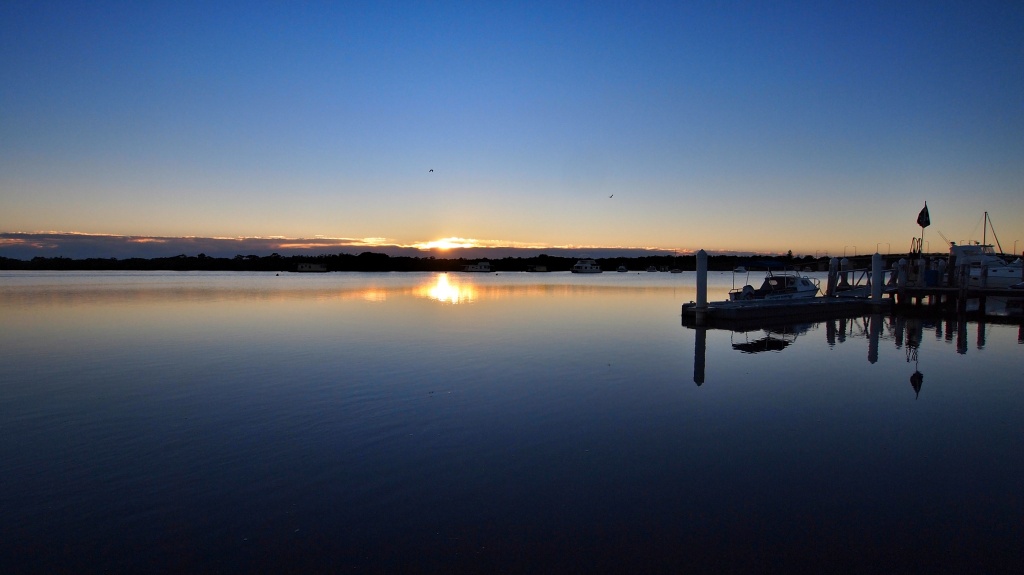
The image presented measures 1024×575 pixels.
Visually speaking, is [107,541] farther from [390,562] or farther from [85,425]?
[85,425]

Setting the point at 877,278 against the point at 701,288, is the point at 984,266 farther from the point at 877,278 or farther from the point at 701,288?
the point at 701,288

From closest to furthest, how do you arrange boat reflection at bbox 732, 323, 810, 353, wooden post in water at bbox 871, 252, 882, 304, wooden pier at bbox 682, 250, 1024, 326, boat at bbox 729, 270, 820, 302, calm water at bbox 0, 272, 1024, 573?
1. calm water at bbox 0, 272, 1024, 573
2. boat reflection at bbox 732, 323, 810, 353
3. wooden pier at bbox 682, 250, 1024, 326
4. boat at bbox 729, 270, 820, 302
5. wooden post in water at bbox 871, 252, 882, 304

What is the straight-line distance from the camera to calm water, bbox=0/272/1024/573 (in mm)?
5902

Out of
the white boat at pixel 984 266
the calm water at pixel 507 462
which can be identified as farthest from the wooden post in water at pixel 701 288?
the white boat at pixel 984 266

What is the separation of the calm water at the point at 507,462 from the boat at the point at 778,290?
15.3 metres

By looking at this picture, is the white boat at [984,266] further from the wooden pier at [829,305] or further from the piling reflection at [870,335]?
the piling reflection at [870,335]

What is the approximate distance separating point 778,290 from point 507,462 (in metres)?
31.0

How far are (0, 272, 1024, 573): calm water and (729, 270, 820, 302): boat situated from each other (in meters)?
15.3

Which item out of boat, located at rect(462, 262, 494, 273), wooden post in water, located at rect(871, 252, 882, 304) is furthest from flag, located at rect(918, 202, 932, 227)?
boat, located at rect(462, 262, 494, 273)

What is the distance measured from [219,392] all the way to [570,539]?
381 inches

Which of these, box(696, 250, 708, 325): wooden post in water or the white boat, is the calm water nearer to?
box(696, 250, 708, 325): wooden post in water

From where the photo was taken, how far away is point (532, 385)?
1368 centimetres

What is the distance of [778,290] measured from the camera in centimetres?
3497

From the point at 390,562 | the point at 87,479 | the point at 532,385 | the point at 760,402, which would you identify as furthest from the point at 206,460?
the point at 760,402
